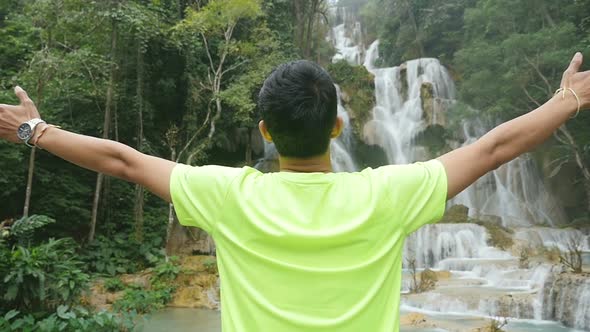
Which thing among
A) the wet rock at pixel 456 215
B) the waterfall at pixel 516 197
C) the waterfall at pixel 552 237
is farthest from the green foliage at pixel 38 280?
the waterfall at pixel 516 197

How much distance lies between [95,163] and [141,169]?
11cm

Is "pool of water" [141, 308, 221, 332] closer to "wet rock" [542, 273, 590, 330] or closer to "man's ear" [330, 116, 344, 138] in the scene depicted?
"wet rock" [542, 273, 590, 330]

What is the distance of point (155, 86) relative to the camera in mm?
15812

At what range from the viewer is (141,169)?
1.17 m

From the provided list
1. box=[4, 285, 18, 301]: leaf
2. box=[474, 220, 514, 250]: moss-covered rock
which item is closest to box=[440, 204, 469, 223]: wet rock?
box=[474, 220, 514, 250]: moss-covered rock

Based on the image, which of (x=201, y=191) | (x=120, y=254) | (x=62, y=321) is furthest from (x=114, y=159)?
(x=120, y=254)

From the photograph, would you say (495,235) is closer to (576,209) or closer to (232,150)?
(576,209)

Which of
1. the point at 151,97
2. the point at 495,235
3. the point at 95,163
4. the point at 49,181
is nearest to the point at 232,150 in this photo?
the point at 151,97

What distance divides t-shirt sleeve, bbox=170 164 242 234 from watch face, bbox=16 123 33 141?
1.30ft

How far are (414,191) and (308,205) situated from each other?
0.73 feet

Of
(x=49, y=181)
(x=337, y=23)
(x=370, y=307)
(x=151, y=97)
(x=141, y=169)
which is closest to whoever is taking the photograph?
(x=370, y=307)

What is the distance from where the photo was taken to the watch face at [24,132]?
1.26 metres

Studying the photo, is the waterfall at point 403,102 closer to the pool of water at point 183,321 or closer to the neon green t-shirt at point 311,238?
the pool of water at point 183,321

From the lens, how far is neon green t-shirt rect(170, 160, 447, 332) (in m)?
1.02
